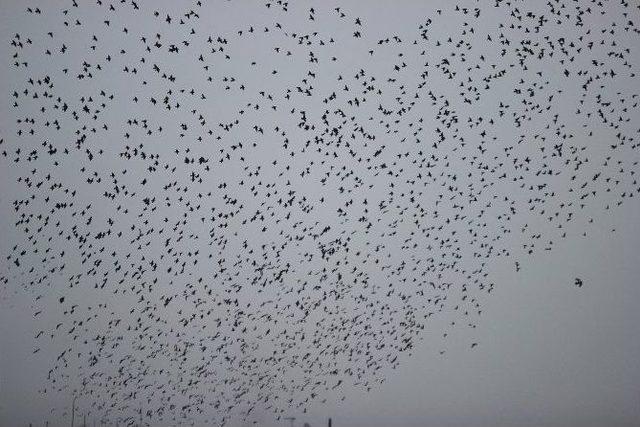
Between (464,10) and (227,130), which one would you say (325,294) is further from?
(464,10)

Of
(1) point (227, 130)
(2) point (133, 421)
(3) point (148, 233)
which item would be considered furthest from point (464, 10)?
(2) point (133, 421)

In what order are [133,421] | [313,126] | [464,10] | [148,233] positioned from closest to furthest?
[464,10] → [313,126] → [148,233] → [133,421]

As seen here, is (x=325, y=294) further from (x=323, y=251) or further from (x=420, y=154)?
(x=420, y=154)

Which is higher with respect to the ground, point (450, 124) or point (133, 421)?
point (133, 421)

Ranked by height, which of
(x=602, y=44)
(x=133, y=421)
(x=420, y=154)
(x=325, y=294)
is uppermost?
(x=133, y=421)

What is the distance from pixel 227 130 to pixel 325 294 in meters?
8.43

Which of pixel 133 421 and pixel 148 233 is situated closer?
pixel 148 233

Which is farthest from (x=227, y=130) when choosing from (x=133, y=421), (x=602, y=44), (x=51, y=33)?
(x=133, y=421)

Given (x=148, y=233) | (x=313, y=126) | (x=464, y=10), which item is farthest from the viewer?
(x=148, y=233)

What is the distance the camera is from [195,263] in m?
29.6

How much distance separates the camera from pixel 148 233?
2803cm

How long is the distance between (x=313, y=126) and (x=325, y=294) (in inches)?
314

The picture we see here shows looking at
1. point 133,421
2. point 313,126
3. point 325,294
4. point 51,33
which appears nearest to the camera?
point 51,33

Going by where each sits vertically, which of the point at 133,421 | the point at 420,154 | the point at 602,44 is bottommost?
the point at 420,154
